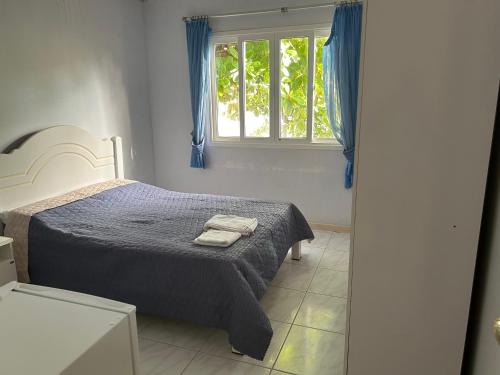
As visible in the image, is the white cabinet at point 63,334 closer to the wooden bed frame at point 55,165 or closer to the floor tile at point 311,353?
the floor tile at point 311,353

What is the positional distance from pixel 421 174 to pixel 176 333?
1.83 m

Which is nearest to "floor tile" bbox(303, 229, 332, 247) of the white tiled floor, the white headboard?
the white tiled floor

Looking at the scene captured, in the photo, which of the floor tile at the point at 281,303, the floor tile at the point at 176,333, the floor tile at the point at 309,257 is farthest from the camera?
the floor tile at the point at 309,257

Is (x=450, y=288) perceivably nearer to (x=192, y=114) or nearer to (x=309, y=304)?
(x=309, y=304)

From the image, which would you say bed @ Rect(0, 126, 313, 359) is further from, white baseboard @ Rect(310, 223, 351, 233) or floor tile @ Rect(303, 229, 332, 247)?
white baseboard @ Rect(310, 223, 351, 233)

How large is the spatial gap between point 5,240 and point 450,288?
253 centimetres

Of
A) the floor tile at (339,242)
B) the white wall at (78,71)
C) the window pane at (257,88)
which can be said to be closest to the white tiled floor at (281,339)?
the floor tile at (339,242)

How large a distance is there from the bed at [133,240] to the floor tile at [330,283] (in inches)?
14.3

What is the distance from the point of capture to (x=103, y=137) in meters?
3.97

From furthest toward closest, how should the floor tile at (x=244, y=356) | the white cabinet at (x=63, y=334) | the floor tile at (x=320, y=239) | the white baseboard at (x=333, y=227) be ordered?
the white baseboard at (x=333, y=227) → the floor tile at (x=320, y=239) → the floor tile at (x=244, y=356) → the white cabinet at (x=63, y=334)

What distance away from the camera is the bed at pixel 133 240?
2.13 m

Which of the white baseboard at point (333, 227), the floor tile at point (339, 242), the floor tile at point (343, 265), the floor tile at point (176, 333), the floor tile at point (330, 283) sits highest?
the white baseboard at point (333, 227)

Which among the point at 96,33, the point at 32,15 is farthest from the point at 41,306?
the point at 96,33

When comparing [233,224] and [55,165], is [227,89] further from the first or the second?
[233,224]
